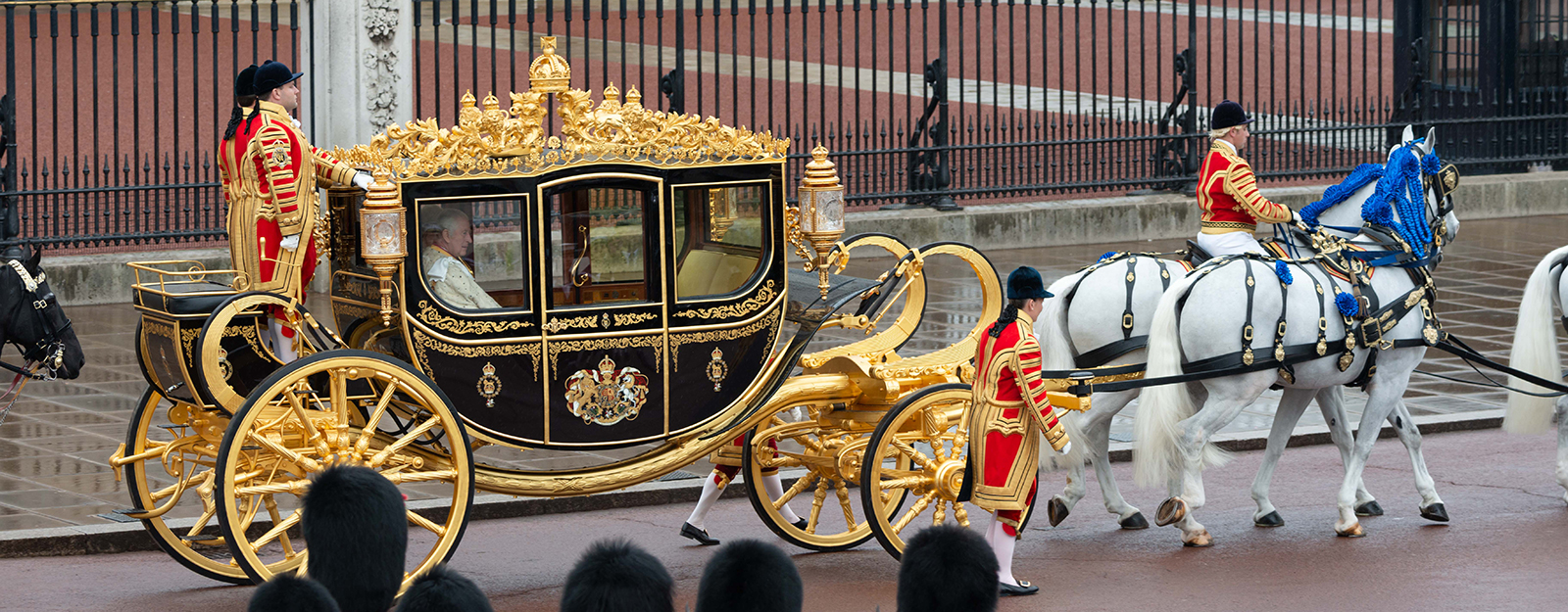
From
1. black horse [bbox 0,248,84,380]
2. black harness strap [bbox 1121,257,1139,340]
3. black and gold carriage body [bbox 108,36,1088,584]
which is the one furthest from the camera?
black horse [bbox 0,248,84,380]

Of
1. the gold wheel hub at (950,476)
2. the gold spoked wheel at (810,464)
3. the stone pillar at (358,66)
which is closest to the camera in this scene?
the gold wheel hub at (950,476)

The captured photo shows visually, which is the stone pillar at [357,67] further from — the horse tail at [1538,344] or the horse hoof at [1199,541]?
the horse tail at [1538,344]

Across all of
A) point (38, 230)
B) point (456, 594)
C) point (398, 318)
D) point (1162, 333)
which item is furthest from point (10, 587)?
point (38, 230)

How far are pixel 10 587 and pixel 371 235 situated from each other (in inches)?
80.8

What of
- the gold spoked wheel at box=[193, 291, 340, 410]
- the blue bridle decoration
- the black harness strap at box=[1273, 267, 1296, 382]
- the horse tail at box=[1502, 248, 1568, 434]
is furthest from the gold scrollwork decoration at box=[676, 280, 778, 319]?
the horse tail at box=[1502, 248, 1568, 434]

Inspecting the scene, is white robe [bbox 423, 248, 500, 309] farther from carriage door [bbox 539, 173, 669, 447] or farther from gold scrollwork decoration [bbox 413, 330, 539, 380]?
carriage door [bbox 539, 173, 669, 447]

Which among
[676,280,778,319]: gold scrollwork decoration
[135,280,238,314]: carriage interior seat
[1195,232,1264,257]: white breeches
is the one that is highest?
[1195,232,1264,257]: white breeches

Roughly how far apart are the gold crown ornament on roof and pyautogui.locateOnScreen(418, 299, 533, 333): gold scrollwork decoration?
49cm

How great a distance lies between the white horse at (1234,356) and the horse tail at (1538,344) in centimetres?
94

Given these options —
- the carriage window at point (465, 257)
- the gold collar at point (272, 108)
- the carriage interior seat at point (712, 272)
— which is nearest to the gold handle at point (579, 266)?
the carriage window at point (465, 257)

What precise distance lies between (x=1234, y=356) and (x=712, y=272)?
7.13 ft

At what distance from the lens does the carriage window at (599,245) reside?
730cm

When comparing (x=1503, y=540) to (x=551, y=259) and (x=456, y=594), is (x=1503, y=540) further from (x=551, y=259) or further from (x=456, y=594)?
(x=456, y=594)

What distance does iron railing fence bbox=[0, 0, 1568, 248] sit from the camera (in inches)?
570
